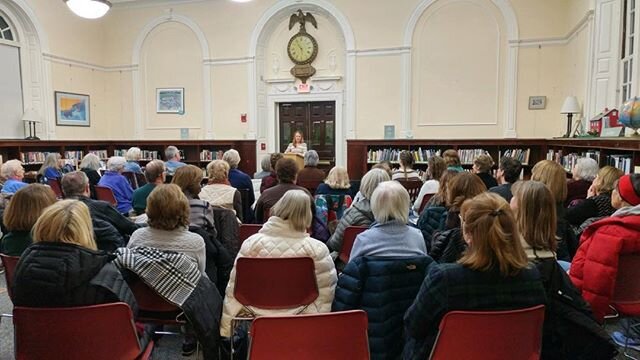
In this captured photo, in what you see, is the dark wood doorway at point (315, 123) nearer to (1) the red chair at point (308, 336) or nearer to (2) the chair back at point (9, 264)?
(2) the chair back at point (9, 264)

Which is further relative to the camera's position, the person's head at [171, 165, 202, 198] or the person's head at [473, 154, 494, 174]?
the person's head at [473, 154, 494, 174]

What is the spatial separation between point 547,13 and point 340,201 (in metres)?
6.77

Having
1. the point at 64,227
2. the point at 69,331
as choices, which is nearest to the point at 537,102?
the point at 64,227

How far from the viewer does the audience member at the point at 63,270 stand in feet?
5.94

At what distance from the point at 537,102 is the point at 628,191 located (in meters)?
6.62

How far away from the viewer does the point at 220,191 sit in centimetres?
410

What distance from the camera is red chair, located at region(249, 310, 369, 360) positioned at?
1.59 m

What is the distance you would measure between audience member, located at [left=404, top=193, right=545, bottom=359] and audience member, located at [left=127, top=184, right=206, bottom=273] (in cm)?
134

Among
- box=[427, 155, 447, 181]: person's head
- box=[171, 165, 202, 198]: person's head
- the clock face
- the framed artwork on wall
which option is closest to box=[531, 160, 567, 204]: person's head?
box=[427, 155, 447, 181]: person's head

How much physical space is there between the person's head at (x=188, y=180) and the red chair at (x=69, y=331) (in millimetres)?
1642

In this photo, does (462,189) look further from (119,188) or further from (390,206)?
(119,188)

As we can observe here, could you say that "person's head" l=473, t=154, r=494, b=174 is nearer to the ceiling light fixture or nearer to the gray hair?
the gray hair

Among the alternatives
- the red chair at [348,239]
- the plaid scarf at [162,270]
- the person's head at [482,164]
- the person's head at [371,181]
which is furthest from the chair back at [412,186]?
the plaid scarf at [162,270]

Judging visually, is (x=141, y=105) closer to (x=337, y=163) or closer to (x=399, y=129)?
(x=337, y=163)
